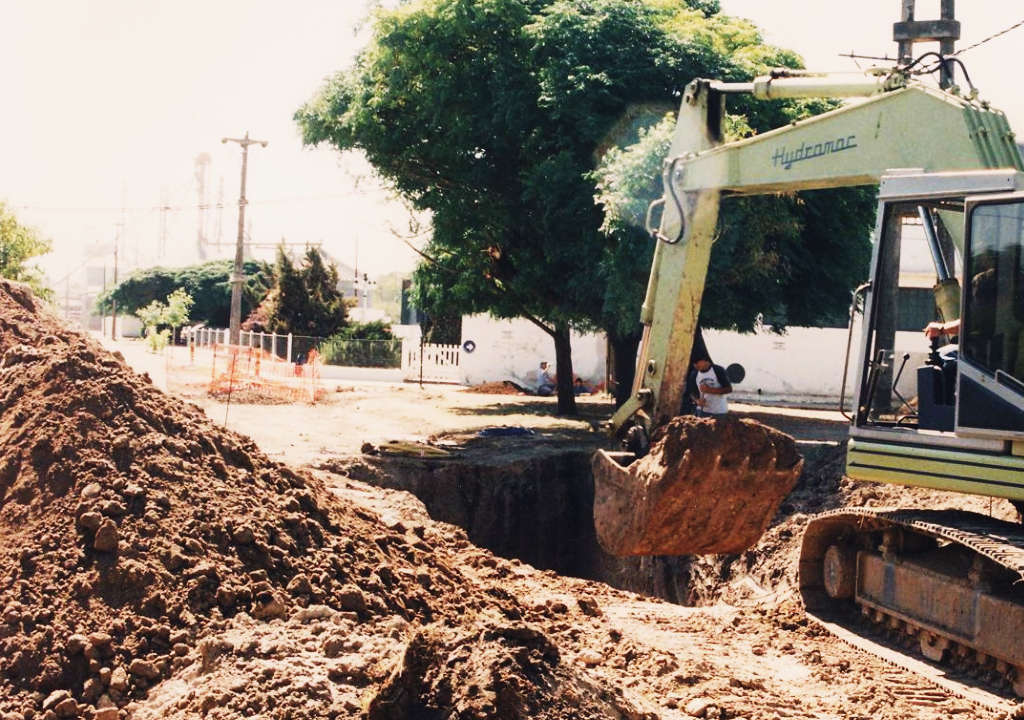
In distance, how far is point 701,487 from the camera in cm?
909

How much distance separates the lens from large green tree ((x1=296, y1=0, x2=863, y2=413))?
59.3 ft

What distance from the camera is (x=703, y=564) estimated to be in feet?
42.8

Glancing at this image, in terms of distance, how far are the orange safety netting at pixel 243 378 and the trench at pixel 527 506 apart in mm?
11102

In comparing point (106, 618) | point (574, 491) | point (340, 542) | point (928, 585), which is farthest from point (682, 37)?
point (106, 618)

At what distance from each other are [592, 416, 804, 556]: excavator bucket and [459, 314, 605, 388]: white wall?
925 inches

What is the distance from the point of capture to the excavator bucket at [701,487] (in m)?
9.02

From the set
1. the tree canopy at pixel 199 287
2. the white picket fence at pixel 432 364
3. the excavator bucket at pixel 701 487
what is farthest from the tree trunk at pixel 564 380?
the tree canopy at pixel 199 287

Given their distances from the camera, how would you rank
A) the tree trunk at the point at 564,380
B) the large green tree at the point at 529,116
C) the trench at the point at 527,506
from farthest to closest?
1. the tree trunk at the point at 564,380
2. the large green tree at the point at 529,116
3. the trench at the point at 527,506

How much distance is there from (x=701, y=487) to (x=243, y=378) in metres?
20.7

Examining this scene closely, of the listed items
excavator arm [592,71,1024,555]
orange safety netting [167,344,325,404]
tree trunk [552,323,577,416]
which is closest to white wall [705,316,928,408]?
tree trunk [552,323,577,416]

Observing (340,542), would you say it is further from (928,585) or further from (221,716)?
(928,585)

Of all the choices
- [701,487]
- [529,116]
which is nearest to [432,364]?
[529,116]

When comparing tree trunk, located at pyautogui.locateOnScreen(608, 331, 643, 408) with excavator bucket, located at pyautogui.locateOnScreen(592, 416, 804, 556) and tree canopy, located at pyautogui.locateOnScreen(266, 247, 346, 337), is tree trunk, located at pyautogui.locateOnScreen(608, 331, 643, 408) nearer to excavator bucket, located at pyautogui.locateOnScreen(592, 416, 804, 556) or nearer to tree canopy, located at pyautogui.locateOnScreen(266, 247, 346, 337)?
excavator bucket, located at pyautogui.locateOnScreen(592, 416, 804, 556)

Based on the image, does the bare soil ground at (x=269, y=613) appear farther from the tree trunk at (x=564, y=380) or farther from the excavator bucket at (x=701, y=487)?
the tree trunk at (x=564, y=380)
